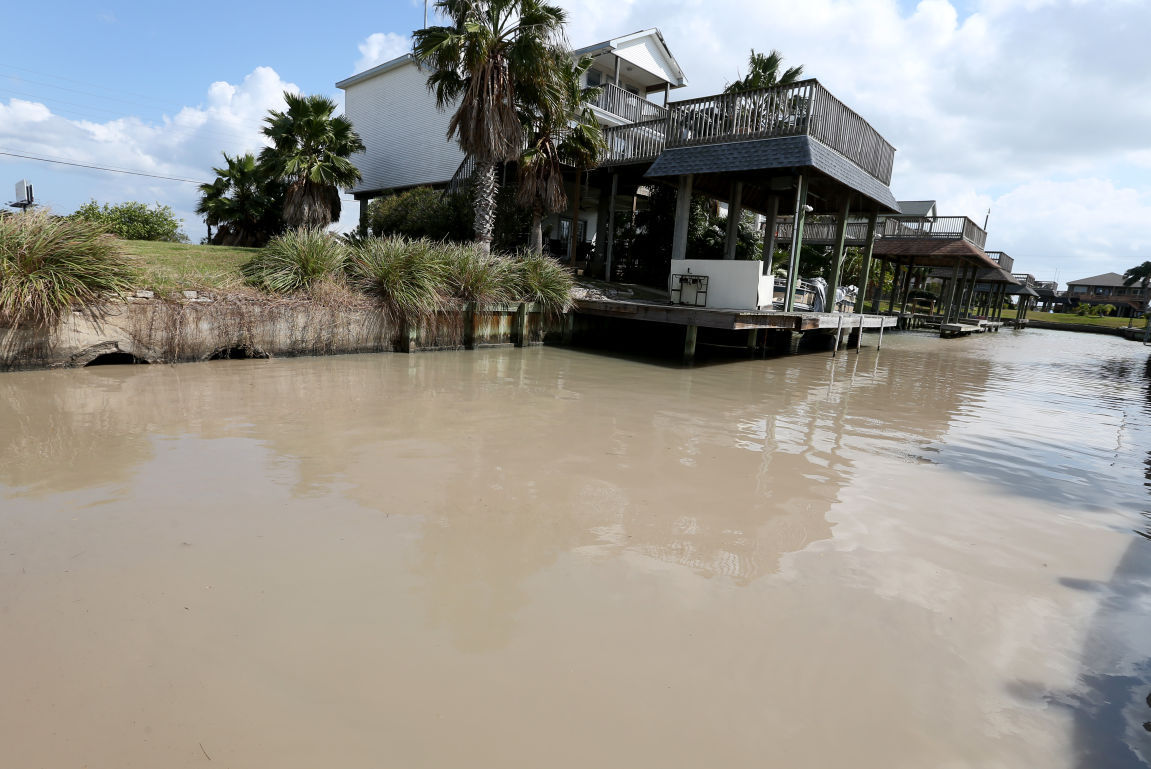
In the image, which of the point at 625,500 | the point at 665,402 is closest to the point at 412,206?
the point at 665,402

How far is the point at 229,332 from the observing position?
30.4 feet

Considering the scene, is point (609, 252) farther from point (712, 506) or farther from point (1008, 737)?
point (1008, 737)

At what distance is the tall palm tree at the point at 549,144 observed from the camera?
1452 centimetres

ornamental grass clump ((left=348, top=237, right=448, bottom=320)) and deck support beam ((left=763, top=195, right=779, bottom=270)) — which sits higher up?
deck support beam ((left=763, top=195, right=779, bottom=270))

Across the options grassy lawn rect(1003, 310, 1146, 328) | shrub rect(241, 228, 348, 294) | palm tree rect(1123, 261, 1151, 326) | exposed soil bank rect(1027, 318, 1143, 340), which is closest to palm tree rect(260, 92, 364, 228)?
shrub rect(241, 228, 348, 294)

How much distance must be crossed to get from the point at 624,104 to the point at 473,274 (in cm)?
1219

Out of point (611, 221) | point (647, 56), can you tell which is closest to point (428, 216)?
point (611, 221)

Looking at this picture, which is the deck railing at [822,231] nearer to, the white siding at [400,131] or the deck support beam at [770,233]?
the deck support beam at [770,233]

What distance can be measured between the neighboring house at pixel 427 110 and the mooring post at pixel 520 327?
8896mm

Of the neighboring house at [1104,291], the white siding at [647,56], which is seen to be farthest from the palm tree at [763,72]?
the neighboring house at [1104,291]

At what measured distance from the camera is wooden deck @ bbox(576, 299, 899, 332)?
11148mm

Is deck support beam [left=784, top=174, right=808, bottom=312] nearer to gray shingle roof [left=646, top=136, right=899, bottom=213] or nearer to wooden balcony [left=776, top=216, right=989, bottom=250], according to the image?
gray shingle roof [left=646, top=136, right=899, bottom=213]

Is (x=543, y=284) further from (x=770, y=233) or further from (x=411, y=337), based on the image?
(x=770, y=233)

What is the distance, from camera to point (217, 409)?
6410mm
